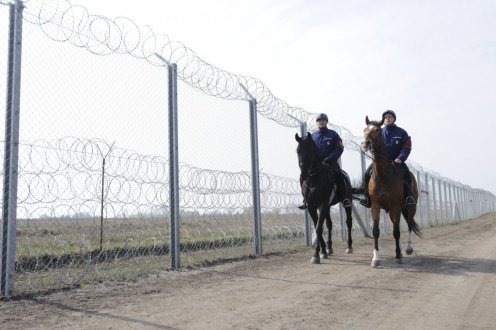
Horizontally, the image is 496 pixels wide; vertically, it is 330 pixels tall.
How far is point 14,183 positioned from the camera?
5551 mm

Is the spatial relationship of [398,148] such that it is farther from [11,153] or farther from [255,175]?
[11,153]

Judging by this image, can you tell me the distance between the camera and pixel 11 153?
18.3 feet

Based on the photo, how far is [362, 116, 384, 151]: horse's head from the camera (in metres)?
8.28

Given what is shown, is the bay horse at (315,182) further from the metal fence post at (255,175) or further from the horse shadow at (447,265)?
the metal fence post at (255,175)

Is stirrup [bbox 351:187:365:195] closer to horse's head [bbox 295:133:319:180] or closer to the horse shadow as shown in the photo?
the horse shadow

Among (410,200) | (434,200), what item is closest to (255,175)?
(410,200)

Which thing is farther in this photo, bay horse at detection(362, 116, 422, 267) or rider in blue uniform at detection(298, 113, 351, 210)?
rider in blue uniform at detection(298, 113, 351, 210)

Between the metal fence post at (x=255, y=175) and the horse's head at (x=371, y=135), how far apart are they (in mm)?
3041

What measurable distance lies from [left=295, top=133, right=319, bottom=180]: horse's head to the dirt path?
1821 mm

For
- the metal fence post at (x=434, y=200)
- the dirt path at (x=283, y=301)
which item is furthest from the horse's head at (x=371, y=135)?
the metal fence post at (x=434, y=200)

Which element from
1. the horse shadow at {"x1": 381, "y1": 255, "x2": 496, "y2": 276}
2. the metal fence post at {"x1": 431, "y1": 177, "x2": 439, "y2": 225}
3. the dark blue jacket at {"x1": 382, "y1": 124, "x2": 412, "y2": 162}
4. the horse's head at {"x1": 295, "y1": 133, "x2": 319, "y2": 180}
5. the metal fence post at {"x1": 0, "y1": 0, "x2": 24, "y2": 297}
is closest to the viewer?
the metal fence post at {"x1": 0, "y1": 0, "x2": 24, "y2": 297}

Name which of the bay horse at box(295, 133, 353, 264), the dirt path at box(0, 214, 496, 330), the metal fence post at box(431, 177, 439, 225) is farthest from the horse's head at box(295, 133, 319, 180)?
the metal fence post at box(431, 177, 439, 225)

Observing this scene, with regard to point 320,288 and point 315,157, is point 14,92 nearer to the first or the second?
point 320,288

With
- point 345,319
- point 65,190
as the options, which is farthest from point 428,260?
point 65,190
